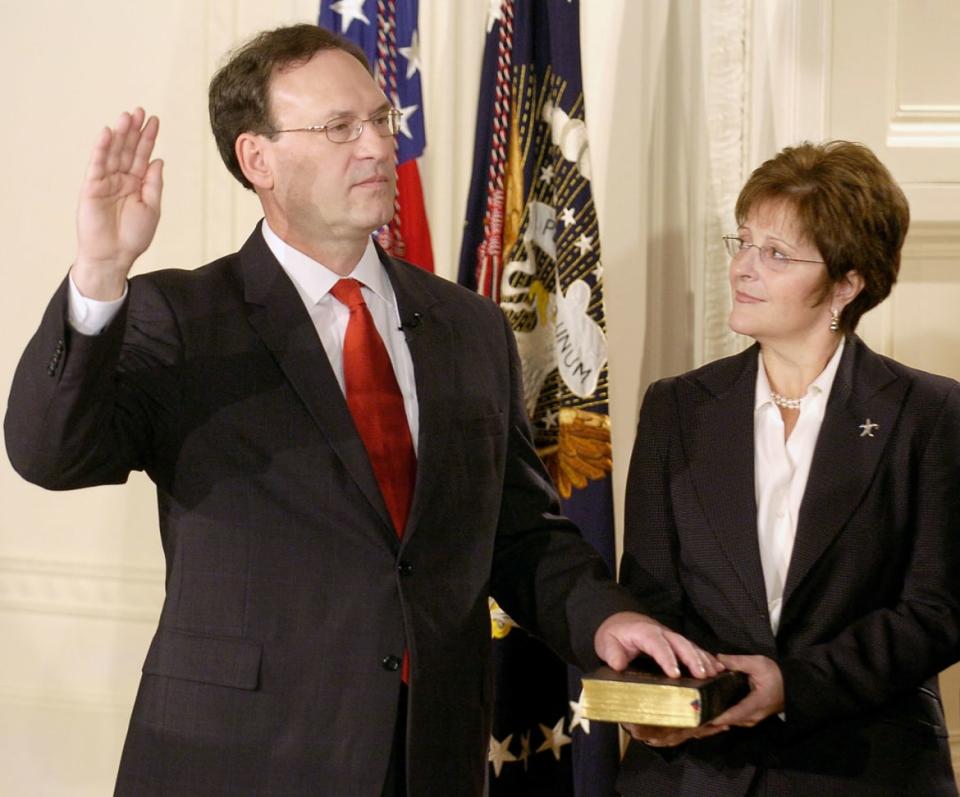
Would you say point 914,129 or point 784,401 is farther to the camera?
point 914,129

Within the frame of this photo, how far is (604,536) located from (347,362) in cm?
123

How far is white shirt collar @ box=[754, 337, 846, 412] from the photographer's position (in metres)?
2.50

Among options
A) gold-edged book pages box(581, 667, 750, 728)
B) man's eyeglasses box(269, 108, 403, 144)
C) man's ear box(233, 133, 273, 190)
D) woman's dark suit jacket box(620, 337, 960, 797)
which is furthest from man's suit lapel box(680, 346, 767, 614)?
man's ear box(233, 133, 273, 190)

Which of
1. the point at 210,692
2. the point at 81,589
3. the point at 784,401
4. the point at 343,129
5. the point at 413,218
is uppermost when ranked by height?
the point at 343,129

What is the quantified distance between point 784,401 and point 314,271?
0.97 metres

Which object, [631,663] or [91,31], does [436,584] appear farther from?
[91,31]

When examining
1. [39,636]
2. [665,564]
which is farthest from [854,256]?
[39,636]

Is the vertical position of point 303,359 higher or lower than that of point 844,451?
higher

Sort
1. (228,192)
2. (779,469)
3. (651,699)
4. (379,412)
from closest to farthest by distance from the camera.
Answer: (651,699) < (379,412) < (779,469) < (228,192)

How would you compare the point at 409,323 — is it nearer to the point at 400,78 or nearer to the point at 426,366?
the point at 426,366

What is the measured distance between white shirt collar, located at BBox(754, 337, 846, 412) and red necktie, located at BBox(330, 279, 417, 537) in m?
0.78

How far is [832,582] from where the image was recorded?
2.33 m

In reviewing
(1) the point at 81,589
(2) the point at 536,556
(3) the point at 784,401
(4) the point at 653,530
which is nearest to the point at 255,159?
(2) the point at 536,556

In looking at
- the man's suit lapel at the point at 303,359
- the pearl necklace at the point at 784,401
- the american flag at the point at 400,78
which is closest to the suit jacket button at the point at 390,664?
the man's suit lapel at the point at 303,359
